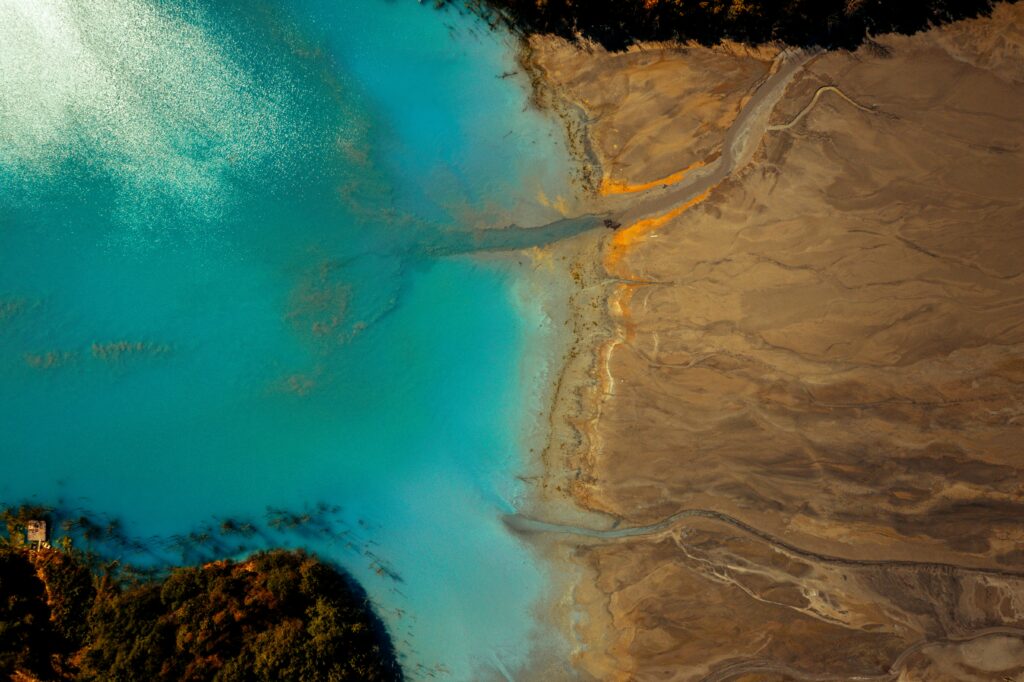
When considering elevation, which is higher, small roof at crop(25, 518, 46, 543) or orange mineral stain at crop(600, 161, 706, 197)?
orange mineral stain at crop(600, 161, 706, 197)

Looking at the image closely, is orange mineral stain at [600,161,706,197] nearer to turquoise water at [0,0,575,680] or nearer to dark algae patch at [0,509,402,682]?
turquoise water at [0,0,575,680]

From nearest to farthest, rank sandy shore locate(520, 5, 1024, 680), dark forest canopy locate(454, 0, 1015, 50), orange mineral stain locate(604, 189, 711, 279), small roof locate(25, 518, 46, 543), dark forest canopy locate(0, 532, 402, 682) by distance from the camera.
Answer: dark forest canopy locate(0, 532, 402, 682) < dark forest canopy locate(454, 0, 1015, 50) < sandy shore locate(520, 5, 1024, 680) < orange mineral stain locate(604, 189, 711, 279) < small roof locate(25, 518, 46, 543)

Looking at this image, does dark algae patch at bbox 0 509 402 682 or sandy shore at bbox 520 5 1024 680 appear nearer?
dark algae patch at bbox 0 509 402 682

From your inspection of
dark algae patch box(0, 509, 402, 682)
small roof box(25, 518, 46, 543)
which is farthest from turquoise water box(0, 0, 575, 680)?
dark algae patch box(0, 509, 402, 682)

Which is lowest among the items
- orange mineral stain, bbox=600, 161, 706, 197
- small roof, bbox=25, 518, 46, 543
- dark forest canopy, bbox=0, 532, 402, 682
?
dark forest canopy, bbox=0, 532, 402, 682

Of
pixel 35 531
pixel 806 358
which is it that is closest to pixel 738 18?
pixel 806 358

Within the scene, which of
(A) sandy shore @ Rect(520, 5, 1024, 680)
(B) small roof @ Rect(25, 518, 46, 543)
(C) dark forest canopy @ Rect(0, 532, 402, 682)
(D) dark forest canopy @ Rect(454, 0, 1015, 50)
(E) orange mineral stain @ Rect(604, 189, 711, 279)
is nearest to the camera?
(C) dark forest canopy @ Rect(0, 532, 402, 682)

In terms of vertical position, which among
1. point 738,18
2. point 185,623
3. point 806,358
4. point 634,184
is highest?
point 738,18

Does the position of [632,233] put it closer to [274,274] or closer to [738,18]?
[738,18]
